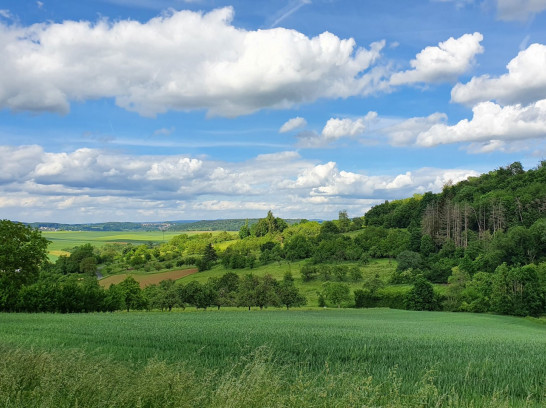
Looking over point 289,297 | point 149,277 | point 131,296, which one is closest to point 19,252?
point 131,296

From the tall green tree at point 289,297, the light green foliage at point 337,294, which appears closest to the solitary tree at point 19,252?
the tall green tree at point 289,297

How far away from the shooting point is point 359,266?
13525cm

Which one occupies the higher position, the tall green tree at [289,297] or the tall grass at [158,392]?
the tall grass at [158,392]

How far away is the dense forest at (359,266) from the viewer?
63.4m

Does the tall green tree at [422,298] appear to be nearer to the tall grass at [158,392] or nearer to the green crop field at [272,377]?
the green crop field at [272,377]

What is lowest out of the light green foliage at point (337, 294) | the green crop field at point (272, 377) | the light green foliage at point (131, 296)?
the light green foliage at point (337, 294)

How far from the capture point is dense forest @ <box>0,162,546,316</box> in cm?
6341

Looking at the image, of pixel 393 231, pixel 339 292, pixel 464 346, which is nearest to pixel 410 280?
pixel 339 292

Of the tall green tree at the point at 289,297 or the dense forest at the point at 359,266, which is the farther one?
the tall green tree at the point at 289,297

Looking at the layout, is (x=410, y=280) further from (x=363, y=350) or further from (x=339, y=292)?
(x=363, y=350)

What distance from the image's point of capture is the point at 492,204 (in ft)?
515

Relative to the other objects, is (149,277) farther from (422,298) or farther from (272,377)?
(272,377)

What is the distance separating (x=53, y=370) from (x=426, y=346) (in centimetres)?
1597

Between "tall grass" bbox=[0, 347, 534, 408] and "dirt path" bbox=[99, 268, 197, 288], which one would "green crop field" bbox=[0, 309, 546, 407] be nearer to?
"tall grass" bbox=[0, 347, 534, 408]
